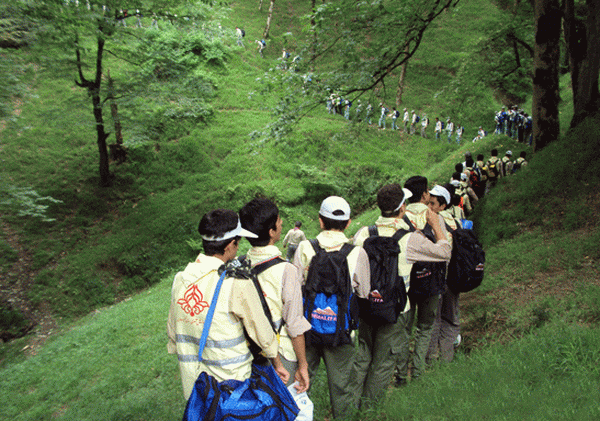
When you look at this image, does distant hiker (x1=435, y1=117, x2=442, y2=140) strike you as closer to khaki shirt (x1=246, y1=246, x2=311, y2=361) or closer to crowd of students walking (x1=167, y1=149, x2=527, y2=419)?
crowd of students walking (x1=167, y1=149, x2=527, y2=419)

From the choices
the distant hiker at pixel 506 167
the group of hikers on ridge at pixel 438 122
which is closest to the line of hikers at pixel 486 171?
the distant hiker at pixel 506 167

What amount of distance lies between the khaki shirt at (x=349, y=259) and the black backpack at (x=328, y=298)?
9cm

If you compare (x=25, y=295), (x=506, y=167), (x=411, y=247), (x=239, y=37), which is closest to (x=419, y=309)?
(x=411, y=247)

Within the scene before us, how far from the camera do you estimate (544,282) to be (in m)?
6.23

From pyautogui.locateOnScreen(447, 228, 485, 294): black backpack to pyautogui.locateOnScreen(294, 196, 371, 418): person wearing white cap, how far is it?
5.78 feet

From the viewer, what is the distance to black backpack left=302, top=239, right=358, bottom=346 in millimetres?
3094

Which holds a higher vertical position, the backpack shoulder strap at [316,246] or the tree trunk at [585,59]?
the tree trunk at [585,59]

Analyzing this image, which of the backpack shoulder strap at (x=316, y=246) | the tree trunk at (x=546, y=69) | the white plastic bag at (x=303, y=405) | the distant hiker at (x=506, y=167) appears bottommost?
the white plastic bag at (x=303, y=405)

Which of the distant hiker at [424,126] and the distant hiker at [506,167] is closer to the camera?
the distant hiker at [506,167]

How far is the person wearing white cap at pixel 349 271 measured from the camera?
3250mm

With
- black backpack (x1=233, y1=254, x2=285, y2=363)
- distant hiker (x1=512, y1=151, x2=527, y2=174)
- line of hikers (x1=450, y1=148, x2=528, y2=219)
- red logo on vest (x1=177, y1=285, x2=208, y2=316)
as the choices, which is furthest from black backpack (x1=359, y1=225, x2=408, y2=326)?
distant hiker (x1=512, y1=151, x2=527, y2=174)

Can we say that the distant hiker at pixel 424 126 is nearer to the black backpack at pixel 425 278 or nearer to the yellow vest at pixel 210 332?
the black backpack at pixel 425 278

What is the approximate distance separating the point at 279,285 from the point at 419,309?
2.45m

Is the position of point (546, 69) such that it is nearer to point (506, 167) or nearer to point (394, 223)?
point (506, 167)
